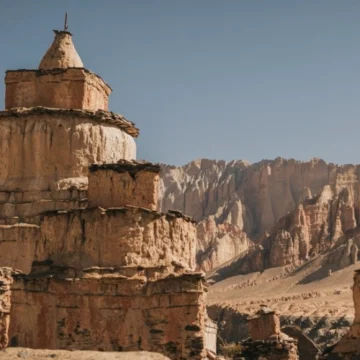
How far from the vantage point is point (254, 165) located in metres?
164

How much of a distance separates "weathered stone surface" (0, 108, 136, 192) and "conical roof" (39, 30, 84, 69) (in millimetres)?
3333

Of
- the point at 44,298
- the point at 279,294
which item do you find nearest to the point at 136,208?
the point at 44,298

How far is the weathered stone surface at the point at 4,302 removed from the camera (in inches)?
958

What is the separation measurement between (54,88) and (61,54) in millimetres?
2206

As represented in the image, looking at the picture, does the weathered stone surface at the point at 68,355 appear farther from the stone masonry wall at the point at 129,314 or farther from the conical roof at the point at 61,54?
the conical roof at the point at 61,54

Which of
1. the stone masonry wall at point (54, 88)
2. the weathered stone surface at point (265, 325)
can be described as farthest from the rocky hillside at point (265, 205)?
the weathered stone surface at point (265, 325)

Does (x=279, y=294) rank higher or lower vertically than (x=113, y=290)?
higher

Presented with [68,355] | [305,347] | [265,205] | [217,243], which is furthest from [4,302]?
[265,205]

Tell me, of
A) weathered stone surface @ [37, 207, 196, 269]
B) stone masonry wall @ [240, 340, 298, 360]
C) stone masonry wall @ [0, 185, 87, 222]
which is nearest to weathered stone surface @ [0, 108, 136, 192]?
stone masonry wall @ [0, 185, 87, 222]

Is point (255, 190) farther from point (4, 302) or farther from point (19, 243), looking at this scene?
point (4, 302)

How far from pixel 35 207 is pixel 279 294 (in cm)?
6367

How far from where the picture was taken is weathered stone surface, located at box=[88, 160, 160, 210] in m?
23.9

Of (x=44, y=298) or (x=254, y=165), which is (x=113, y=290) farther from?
(x=254, y=165)

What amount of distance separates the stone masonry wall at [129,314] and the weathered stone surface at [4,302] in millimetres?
2693
